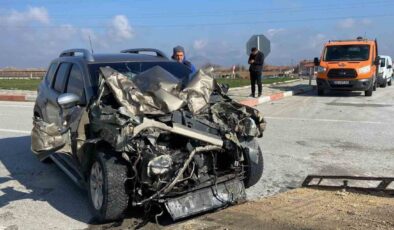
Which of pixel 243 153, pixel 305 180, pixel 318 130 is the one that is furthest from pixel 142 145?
pixel 318 130

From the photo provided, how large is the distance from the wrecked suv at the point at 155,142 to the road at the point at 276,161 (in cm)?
41

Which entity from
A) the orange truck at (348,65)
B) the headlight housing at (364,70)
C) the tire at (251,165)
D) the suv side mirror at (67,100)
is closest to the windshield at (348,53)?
the orange truck at (348,65)

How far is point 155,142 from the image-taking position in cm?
471

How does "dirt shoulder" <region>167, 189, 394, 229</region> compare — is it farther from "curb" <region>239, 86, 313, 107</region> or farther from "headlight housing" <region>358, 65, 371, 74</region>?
"headlight housing" <region>358, 65, 371, 74</region>

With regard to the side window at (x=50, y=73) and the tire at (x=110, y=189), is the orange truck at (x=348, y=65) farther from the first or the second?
the tire at (x=110, y=189)

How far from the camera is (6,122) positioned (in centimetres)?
1230

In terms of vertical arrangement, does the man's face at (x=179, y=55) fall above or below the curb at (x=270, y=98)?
above

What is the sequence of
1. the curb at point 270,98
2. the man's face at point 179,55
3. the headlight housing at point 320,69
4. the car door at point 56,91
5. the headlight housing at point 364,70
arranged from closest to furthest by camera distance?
the car door at point 56,91 < the man's face at point 179,55 < the curb at point 270,98 < the headlight housing at point 364,70 < the headlight housing at point 320,69

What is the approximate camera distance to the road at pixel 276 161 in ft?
17.5

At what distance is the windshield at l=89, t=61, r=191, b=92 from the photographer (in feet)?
19.2

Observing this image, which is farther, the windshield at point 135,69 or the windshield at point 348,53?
the windshield at point 348,53

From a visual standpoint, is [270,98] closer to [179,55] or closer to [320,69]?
[320,69]

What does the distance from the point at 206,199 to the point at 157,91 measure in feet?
4.01

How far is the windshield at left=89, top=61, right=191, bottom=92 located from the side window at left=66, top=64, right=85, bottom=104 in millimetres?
183
